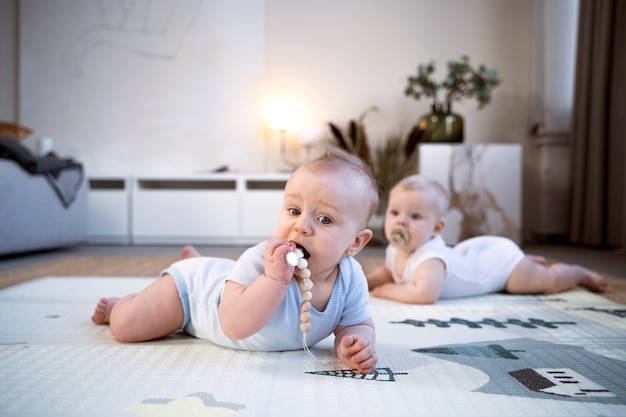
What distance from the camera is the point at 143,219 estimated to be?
412 cm

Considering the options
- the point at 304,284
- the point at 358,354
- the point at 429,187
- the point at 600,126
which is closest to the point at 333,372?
the point at 358,354

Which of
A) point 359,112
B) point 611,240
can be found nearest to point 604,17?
point 611,240

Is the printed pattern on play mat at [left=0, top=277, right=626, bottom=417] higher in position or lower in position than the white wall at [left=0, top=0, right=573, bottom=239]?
lower

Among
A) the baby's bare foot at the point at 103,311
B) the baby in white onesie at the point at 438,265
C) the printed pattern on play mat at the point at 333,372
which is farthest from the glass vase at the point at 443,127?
the baby's bare foot at the point at 103,311

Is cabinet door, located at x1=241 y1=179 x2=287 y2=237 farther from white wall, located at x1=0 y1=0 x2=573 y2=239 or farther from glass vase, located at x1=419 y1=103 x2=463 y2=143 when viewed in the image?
glass vase, located at x1=419 y1=103 x2=463 y2=143

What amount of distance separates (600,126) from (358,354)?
3.22 metres

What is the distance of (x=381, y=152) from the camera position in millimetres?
4363

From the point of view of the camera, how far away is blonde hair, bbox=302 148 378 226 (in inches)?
38.2

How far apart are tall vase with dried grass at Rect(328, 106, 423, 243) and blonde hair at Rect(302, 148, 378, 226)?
2875 mm

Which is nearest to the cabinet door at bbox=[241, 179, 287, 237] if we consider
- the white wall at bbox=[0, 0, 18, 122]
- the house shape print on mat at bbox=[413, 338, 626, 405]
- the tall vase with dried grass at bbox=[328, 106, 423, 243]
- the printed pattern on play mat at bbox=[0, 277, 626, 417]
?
the tall vase with dried grass at bbox=[328, 106, 423, 243]

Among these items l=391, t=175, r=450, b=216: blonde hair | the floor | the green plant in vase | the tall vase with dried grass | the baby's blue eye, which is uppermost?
the green plant in vase

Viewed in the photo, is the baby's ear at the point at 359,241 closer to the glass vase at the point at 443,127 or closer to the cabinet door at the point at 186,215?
the glass vase at the point at 443,127

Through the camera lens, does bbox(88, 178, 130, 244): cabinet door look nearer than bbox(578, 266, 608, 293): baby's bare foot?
No

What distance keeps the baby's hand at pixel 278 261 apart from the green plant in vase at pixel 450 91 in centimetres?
313
